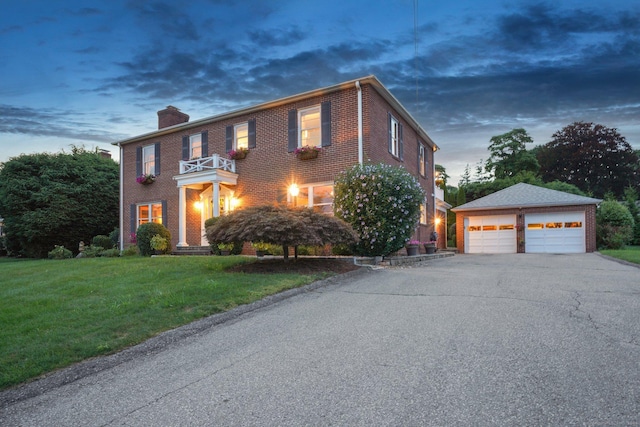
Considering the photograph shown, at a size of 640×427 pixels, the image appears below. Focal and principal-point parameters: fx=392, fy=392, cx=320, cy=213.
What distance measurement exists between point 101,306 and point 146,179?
13491 mm

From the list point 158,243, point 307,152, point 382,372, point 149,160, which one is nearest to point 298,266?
point 307,152

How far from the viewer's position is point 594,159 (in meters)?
35.9

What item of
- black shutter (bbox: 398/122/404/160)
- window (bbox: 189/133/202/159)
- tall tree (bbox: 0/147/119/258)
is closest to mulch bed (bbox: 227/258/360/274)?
black shutter (bbox: 398/122/404/160)

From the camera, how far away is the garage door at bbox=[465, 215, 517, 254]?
67.7 feet

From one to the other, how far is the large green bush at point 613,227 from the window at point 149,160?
21671 mm

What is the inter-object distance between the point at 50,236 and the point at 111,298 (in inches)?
746

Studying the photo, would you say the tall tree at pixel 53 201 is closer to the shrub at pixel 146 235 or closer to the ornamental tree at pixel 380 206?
the shrub at pixel 146 235

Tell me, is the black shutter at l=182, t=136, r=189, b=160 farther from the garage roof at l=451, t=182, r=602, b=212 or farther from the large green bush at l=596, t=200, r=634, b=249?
the large green bush at l=596, t=200, r=634, b=249

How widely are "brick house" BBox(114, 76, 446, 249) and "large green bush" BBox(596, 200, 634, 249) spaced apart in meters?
8.59

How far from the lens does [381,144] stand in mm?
14148

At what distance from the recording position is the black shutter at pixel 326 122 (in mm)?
13656

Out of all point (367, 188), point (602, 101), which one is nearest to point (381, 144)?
point (367, 188)

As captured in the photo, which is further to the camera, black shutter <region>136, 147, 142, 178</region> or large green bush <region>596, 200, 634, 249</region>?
large green bush <region>596, 200, 634, 249</region>

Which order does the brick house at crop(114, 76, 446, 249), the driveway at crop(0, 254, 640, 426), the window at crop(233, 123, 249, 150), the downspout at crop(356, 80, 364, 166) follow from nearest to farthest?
the driveway at crop(0, 254, 640, 426) < the downspout at crop(356, 80, 364, 166) < the brick house at crop(114, 76, 446, 249) < the window at crop(233, 123, 249, 150)
